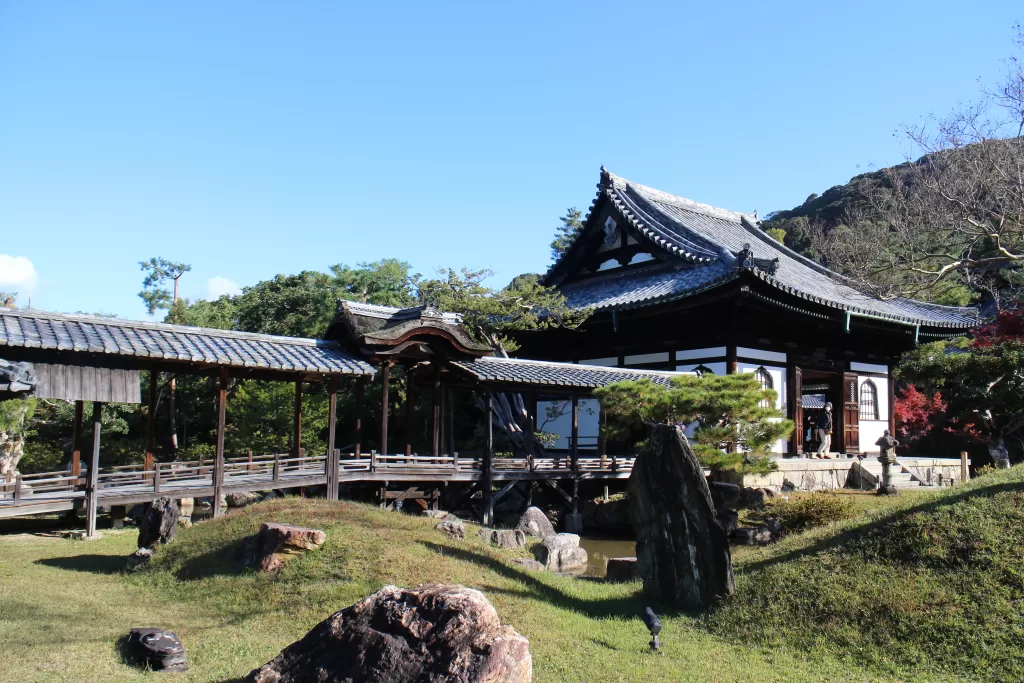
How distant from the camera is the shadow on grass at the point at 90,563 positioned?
12.1m

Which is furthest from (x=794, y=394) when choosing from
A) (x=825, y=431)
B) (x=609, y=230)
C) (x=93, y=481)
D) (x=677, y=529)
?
(x=93, y=481)

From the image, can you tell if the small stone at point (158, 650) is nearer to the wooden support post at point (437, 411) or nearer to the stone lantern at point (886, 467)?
the wooden support post at point (437, 411)

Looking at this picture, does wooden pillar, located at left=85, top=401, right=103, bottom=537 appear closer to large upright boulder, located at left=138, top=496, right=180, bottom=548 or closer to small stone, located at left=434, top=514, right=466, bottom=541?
large upright boulder, located at left=138, top=496, right=180, bottom=548

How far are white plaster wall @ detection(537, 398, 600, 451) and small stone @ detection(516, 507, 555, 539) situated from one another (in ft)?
22.3

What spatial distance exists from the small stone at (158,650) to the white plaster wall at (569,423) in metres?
16.3

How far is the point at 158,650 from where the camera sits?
7.55 m

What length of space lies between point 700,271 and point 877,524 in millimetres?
12800

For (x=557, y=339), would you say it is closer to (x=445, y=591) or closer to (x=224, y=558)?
(x=224, y=558)

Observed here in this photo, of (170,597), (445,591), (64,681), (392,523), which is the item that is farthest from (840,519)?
(64,681)

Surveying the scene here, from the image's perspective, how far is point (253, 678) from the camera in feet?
21.9

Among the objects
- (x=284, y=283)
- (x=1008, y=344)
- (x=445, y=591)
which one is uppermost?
(x=284, y=283)

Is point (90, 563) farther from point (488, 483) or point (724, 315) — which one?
point (724, 315)

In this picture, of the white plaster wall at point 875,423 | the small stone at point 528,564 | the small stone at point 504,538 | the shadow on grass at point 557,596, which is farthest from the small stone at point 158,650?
the white plaster wall at point 875,423

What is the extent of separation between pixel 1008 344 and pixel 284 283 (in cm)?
2686
